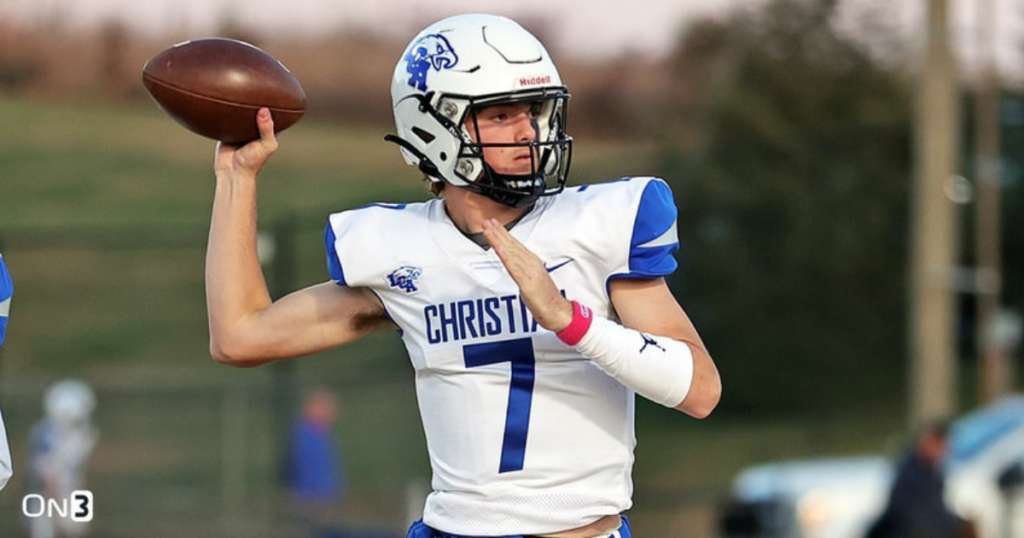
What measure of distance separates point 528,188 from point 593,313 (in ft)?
1.08

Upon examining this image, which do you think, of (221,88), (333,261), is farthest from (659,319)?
(221,88)

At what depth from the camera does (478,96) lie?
3.71m

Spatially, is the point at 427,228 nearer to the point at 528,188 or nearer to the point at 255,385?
the point at 528,188

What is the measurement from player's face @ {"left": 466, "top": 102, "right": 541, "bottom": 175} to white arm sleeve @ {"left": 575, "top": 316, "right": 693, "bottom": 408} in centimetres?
42

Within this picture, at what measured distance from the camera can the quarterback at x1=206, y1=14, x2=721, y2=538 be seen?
3617 millimetres

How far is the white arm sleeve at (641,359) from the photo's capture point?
11.3 feet

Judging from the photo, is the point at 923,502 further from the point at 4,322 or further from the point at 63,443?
the point at 4,322

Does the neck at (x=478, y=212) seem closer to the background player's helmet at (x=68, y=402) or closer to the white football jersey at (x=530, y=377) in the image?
the white football jersey at (x=530, y=377)

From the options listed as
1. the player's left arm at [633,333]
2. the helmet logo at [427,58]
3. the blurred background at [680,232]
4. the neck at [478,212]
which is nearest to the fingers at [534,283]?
the player's left arm at [633,333]

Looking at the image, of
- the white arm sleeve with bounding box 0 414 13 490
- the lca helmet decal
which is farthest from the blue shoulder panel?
the white arm sleeve with bounding box 0 414 13 490

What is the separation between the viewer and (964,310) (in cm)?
2077

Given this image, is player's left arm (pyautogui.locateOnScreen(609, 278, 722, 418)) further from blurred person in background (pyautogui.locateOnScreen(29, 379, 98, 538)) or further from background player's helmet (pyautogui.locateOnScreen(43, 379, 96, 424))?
background player's helmet (pyautogui.locateOnScreen(43, 379, 96, 424))

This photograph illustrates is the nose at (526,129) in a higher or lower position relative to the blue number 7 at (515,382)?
higher

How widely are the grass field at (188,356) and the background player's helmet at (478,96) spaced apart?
7.76 m
